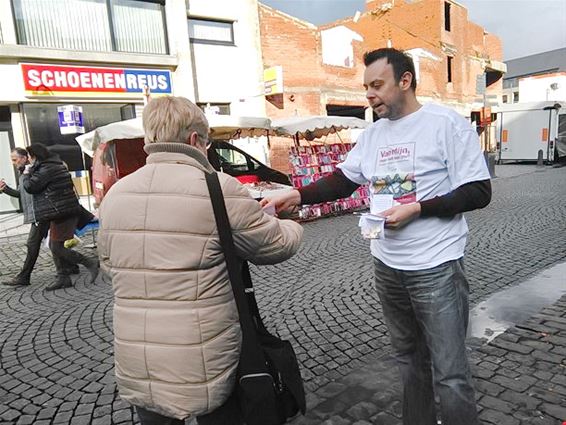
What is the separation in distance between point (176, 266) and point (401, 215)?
947 millimetres

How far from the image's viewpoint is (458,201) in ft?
6.35

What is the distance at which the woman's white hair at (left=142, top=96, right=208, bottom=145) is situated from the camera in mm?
1728

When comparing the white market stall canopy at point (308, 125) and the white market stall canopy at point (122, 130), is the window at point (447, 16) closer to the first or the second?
the white market stall canopy at point (308, 125)

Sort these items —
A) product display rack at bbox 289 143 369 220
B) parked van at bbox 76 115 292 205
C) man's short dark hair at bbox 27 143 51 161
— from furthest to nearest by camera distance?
product display rack at bbox 289 143 369 220, parked van at bbox 76 115 292 205, man's short dark hair at bbox 27 143 51 161

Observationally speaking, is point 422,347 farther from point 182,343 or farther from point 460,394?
point 182,343

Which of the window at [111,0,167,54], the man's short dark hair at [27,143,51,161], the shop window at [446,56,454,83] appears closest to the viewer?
the man's short dark hair at [27,143,51,161]

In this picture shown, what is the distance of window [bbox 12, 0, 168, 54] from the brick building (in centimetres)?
399

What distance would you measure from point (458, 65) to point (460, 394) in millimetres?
31671

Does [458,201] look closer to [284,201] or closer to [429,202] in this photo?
[429,202]

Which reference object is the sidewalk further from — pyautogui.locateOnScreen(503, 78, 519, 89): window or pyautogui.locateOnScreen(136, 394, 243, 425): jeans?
pyautogui.locateOnScreen(503, 78, 519, 89): window

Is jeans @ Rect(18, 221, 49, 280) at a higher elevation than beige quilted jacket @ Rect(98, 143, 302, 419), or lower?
lower

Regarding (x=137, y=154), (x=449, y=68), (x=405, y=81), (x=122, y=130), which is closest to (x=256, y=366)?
(x=405, y=81)

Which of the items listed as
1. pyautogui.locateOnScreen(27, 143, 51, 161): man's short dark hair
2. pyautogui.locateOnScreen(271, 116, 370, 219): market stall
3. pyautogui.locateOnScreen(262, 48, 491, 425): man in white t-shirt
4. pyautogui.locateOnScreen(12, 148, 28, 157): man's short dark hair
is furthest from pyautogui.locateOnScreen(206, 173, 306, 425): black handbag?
pyautogui.locateOnScreen(271, 116, 370, 219): market stall

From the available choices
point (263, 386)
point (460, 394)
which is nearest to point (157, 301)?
point (263, 386)
